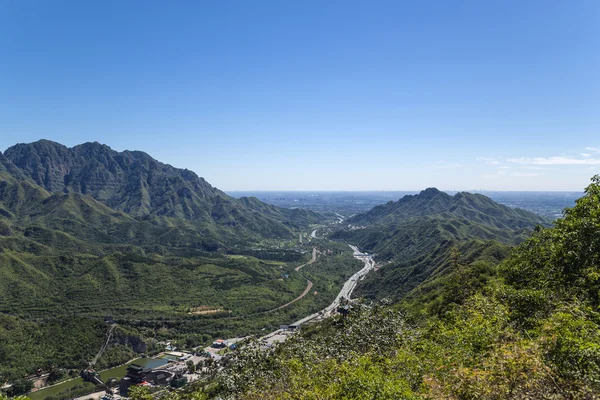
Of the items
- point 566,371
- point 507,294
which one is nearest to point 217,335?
point 507,294

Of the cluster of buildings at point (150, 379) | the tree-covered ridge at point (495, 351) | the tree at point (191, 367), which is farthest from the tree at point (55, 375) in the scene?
the tree-covered ridge at point (495, 351)

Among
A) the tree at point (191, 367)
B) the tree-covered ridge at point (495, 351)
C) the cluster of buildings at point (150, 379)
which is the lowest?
the tree at point (191, 367)

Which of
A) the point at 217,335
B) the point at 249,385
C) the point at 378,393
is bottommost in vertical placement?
the point at 217,335

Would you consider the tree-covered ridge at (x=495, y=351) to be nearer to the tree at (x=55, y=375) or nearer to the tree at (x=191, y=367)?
the tree at (x=191, y=367)

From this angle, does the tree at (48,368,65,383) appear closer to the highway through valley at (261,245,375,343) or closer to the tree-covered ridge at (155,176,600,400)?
the highway through valley at (261,245,375,343)

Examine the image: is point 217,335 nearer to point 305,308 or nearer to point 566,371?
point 305,308

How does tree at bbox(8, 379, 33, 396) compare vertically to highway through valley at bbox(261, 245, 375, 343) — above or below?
above

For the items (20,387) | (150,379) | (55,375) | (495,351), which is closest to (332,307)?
(150,379)

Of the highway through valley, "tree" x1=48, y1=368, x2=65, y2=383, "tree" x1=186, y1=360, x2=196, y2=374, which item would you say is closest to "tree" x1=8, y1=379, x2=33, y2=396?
"tree" x1=48, y1=368, x2=65, y2=383
